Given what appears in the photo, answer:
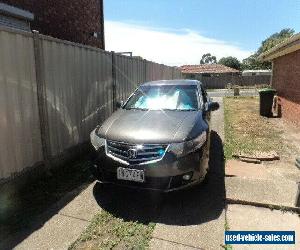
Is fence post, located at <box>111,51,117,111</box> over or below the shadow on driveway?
over

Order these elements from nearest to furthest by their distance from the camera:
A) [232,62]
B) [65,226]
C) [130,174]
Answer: [65,226] < [130,174] < [232,62]

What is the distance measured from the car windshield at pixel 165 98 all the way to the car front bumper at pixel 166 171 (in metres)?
1.48

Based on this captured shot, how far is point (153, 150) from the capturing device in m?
4.00

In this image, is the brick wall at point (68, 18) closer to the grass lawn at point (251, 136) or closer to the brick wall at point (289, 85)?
the grass lawn at point (251, 136)

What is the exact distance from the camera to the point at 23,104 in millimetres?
4543

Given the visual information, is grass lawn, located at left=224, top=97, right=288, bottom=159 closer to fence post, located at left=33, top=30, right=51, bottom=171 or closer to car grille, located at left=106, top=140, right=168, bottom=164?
car grille, located at left=106, top=140, right=168, bottom=164

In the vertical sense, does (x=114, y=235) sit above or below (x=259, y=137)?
below

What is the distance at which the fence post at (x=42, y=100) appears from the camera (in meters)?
4.78

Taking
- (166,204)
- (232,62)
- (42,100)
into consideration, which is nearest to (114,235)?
(166,204)

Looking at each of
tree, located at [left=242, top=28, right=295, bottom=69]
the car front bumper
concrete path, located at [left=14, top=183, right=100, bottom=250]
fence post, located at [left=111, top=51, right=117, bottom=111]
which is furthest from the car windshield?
tree, located at [left=242, top=28, right=295, bottom=69]

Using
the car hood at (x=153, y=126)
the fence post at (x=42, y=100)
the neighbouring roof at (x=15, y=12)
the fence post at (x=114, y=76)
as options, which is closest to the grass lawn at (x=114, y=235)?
the car hood at (x=153, y=126)

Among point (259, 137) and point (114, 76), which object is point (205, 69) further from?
point (114, 76)

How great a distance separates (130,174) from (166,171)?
51 centimetres

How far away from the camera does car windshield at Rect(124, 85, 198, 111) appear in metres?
5.47
